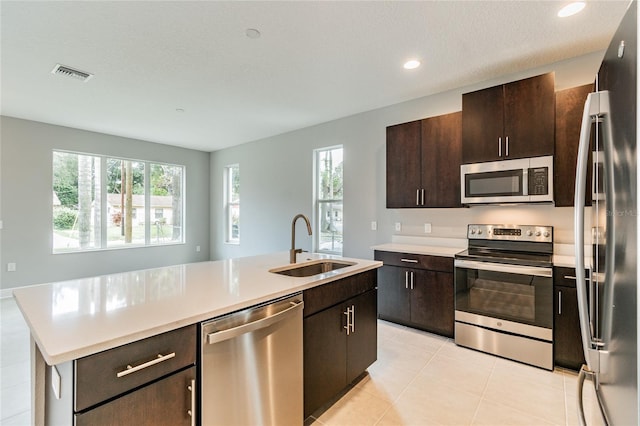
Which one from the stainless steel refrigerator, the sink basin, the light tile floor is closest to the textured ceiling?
the stainless steel refrigerator

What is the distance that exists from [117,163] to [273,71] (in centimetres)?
433

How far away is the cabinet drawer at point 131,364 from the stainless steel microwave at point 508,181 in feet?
9.08

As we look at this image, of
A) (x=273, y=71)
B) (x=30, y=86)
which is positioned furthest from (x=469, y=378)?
(x=30, y=86)

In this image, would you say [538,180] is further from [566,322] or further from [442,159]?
[566,322]

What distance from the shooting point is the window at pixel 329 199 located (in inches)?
184

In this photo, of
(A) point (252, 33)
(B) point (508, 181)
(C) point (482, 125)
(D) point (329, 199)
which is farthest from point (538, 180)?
(D) point (329, 199)

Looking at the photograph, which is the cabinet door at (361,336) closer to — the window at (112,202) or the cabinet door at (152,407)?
the cabinet door at (152,407)

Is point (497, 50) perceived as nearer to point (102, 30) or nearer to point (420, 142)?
point (420, 142)

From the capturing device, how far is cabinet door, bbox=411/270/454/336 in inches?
117

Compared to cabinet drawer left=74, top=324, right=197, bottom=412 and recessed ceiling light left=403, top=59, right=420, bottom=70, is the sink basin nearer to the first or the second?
cabinet drawer left=74, top=324, right=197, bottom=412

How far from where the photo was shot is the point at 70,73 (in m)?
2.99

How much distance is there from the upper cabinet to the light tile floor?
184cm

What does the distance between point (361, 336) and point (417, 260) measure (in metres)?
1.28

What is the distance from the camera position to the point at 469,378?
7.64 ft
